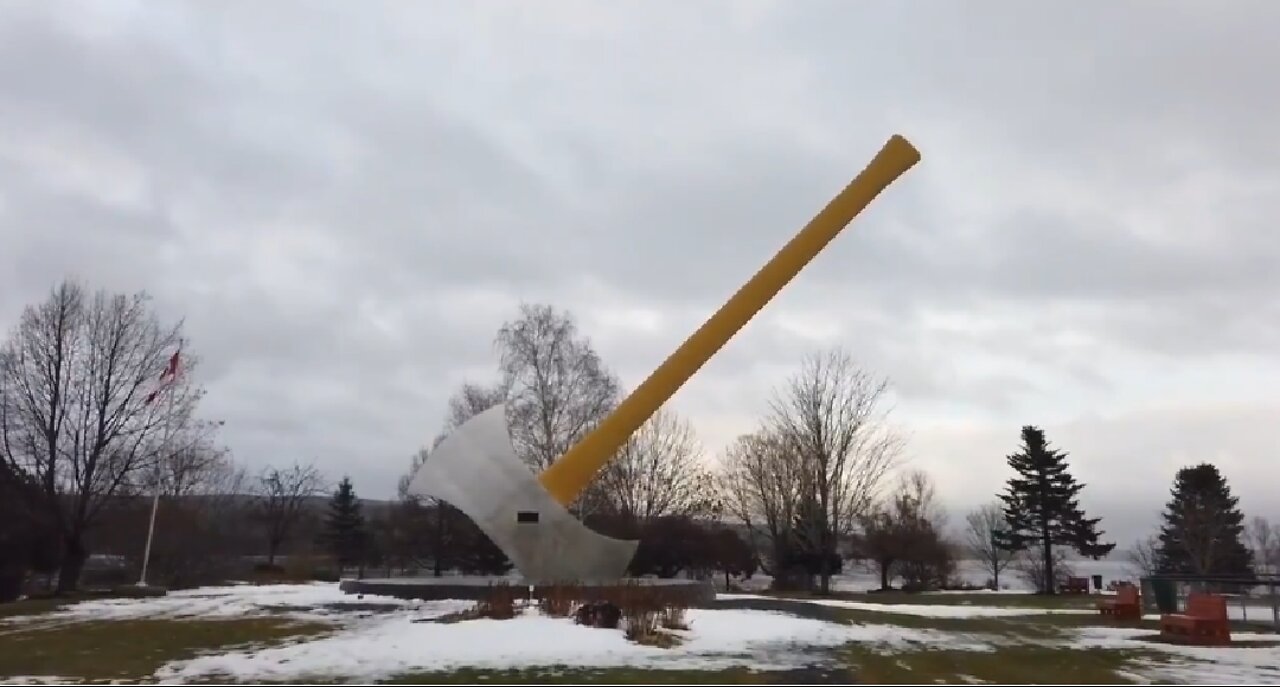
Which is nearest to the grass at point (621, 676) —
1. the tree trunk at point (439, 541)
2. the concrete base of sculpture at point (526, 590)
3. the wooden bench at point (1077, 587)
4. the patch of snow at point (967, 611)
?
the concrete base of sculpture at point (526, 590)

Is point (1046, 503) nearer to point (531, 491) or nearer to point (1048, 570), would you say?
point (1048, 570)

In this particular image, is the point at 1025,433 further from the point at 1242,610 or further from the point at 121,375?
the point at 121,375

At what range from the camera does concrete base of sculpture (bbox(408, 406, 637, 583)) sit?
15.8 m

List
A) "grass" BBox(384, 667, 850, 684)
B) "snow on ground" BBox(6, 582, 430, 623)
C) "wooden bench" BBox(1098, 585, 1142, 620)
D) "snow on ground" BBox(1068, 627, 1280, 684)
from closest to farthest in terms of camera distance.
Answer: "grass" BBox(384, 667, 850, 684) < "snow on ground" BBox(1068, 627, 1280, 684) < "snow on ground" BBox(6, 582, 430, 623) < "wooden bench" BBox(1098, 585, 1142, 620)

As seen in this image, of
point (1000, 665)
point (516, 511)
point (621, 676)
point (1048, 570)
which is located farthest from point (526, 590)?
point (1048, 570)

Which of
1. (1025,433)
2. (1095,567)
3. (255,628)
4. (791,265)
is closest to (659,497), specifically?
(1025,433)

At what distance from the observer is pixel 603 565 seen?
16016 millimetres

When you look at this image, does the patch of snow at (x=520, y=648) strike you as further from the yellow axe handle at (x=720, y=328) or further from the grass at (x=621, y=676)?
the yellow axe handle at (x=720, y=328)

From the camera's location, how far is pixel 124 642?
12109 millimetres

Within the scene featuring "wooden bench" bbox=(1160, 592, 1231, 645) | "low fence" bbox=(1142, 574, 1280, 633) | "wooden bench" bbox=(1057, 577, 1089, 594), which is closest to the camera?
"wooden bench" bbox=(1160, 592, 1231, 645)

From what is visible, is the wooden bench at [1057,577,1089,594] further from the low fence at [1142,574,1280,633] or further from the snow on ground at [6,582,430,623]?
the snow on ground at [6,582,430,623]

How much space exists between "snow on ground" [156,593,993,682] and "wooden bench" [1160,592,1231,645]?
124 inches

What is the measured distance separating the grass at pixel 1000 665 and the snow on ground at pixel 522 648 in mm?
582

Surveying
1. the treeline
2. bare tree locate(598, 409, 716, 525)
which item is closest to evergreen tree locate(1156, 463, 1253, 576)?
the treeline
